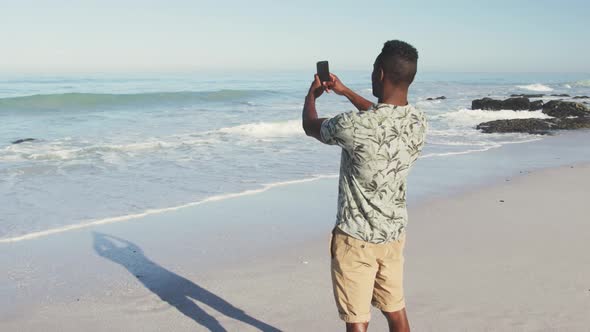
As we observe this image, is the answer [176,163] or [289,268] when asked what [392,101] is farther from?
[176,163]

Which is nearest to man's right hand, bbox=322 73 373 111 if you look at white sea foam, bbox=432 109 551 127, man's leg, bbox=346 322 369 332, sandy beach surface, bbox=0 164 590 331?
man's leg, bbox=346 322 369 332

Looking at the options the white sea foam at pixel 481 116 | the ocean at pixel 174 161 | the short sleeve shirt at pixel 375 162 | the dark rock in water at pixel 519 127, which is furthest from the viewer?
the white sea foam at pixel 481 116

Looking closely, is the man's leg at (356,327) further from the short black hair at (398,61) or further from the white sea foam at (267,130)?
the white sea foam at (267,130)

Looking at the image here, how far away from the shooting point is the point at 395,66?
254 centimetres

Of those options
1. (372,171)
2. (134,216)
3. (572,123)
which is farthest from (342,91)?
(572,123)

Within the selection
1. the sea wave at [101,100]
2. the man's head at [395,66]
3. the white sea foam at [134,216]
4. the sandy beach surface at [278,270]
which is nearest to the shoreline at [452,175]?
the white sea foam at [134,216]

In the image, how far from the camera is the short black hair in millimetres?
2531

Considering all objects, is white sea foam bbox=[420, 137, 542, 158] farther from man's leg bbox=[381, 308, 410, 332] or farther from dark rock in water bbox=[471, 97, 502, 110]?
dark rock in water bbox=[471, 97, 502, 110]

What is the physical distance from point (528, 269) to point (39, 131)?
55.2ft

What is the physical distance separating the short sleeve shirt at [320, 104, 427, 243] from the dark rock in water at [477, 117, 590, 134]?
15.2 meters

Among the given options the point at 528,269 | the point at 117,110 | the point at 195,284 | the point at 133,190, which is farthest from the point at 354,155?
the point at 117,110

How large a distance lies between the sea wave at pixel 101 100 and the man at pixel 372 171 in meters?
26.0

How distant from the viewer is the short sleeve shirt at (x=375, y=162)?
98.7 inches

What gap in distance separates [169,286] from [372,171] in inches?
108
